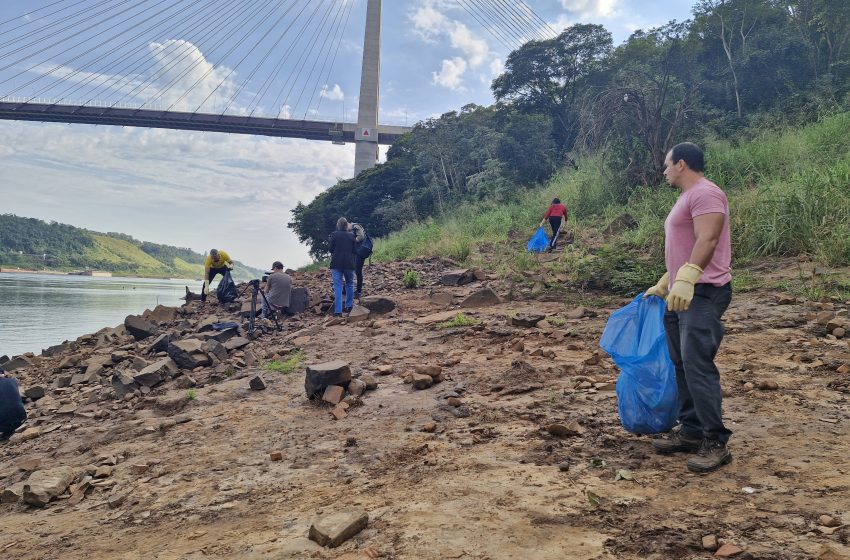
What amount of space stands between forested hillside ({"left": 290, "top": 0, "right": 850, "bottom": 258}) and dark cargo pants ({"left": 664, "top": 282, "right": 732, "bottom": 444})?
10577 mm

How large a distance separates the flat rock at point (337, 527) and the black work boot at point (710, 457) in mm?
1436

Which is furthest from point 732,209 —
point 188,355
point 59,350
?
point 59,350

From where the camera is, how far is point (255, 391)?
5090 mm

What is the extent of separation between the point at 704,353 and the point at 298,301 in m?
7.89

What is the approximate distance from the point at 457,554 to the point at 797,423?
207 centimetres

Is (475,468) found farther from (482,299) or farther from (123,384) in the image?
(482,299)

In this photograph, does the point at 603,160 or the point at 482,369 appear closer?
the point at 482,369

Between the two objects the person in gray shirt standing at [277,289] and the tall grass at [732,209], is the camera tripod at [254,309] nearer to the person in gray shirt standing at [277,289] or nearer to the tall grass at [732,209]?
the person in gray shirt standing at [277,289]

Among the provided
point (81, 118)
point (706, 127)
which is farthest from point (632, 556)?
point (81, 118)

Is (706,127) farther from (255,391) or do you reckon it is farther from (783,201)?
(255,391)

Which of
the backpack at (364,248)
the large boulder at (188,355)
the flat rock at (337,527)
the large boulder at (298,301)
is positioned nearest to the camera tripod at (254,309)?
the large boulder at (298,301)

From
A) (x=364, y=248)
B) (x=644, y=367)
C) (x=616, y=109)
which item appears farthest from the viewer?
(x=616, y=109)

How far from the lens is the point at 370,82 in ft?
113

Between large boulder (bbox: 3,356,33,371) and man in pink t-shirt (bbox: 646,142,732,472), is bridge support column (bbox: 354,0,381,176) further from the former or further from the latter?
man in pink t-shirt (bbox: 646,142,732,472)
